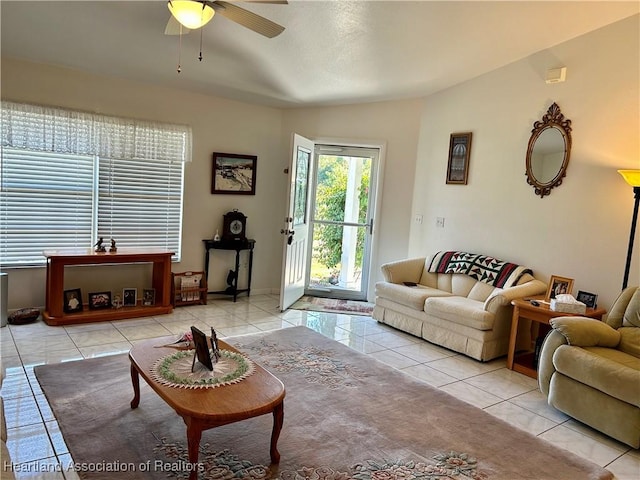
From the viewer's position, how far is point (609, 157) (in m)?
3.69

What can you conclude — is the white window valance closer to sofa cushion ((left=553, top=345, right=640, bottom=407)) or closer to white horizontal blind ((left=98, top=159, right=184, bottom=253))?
white horizontal blind ((left=98, top=159, right=184, bottom=253))

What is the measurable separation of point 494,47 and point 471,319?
2.40 metres

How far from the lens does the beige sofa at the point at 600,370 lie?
103 inches

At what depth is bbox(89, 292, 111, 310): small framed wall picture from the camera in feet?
14.9

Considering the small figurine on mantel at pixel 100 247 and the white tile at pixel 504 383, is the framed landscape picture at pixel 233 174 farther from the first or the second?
the white tile at pixel 504 383

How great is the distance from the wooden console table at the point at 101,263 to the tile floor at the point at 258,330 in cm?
11

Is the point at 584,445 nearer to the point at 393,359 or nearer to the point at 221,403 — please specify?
the point at 393,359

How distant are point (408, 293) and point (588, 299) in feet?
5.07

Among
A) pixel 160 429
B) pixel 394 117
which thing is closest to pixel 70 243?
pixel 160 429

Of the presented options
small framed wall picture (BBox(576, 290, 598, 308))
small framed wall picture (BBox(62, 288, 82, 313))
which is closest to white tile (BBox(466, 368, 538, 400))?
small framed wall picture (BBox(576, 290, 598, 308))

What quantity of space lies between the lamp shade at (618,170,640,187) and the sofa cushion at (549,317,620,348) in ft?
3.53

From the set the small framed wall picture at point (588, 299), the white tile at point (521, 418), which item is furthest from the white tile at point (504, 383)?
the small framed wall picture at point (588, 299)

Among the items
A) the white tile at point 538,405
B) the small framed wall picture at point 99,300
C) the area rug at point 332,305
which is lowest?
the white tile at point 538,405

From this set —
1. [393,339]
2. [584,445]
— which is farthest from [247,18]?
[584,445]
